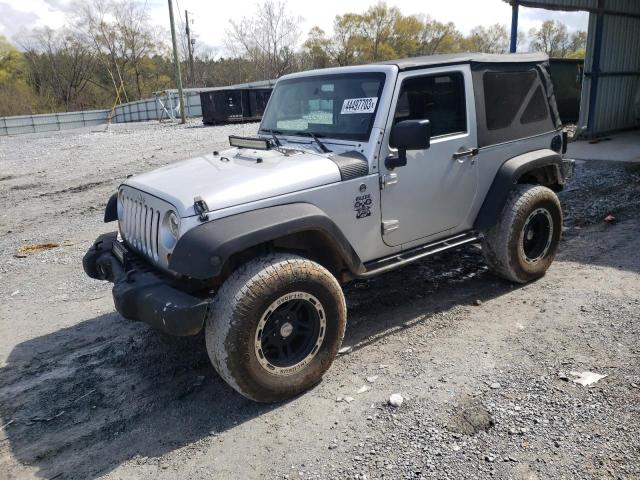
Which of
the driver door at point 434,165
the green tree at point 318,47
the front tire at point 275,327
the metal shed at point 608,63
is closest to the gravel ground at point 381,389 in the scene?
the front tire at point 275,327

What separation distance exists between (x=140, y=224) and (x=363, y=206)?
62.1 inches

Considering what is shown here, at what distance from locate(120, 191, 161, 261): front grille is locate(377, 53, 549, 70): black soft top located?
2.10 metres

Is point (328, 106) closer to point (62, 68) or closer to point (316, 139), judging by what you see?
point (316, 139)

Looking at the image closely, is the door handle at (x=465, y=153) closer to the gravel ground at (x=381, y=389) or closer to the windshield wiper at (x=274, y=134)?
the gravel ground at (x=381, y=389)

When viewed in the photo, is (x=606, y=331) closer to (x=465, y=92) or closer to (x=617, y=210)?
(x=465, y=92)

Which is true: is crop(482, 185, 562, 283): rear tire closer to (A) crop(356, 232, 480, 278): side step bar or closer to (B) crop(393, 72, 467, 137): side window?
(A) crop(356, 232, 480, 278): side step bar

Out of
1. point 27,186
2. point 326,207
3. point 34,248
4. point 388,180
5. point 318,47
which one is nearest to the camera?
point 326,207

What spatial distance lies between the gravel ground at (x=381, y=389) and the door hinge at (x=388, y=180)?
1.21m

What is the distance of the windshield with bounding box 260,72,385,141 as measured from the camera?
3865 mm

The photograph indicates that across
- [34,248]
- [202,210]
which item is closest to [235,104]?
[34,248]

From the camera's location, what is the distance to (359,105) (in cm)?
390

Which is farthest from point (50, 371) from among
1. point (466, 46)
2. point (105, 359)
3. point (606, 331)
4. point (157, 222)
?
point (466, 46)

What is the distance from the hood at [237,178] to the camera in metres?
3.18

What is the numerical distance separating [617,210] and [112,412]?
6.75 m
